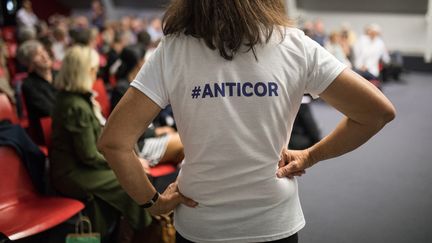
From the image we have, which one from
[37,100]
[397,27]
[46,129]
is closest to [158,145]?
[46,129]

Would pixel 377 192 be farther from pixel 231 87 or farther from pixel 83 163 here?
pixel 231 87

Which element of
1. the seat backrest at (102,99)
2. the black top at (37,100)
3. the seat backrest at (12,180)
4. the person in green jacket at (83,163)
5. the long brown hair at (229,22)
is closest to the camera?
the long brown hair at (229,22)

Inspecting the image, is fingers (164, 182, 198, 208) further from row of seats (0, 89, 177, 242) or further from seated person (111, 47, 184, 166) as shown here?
seated person (111, 47, 184, 166)

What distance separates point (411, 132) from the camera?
215 inches

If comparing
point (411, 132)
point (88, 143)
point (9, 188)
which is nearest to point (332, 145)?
point (88, 143)

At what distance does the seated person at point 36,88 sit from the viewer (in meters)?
3.75

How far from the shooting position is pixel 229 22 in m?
1.10

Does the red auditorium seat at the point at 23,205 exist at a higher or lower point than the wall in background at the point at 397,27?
higher

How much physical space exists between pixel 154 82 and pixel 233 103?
0.20 m

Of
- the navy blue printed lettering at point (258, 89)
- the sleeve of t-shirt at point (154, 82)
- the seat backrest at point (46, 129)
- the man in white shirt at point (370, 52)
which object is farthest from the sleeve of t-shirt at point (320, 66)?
the man in white shirt at point (370, 52)

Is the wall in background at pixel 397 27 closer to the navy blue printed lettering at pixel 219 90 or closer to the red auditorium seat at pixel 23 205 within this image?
the red auditorium seat at pixel 23 205

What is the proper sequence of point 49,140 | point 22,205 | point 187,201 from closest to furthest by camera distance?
point 187,201 < point 22,205 < point 49,140

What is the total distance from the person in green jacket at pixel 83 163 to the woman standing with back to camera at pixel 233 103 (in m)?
1.57

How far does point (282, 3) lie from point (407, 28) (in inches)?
389
